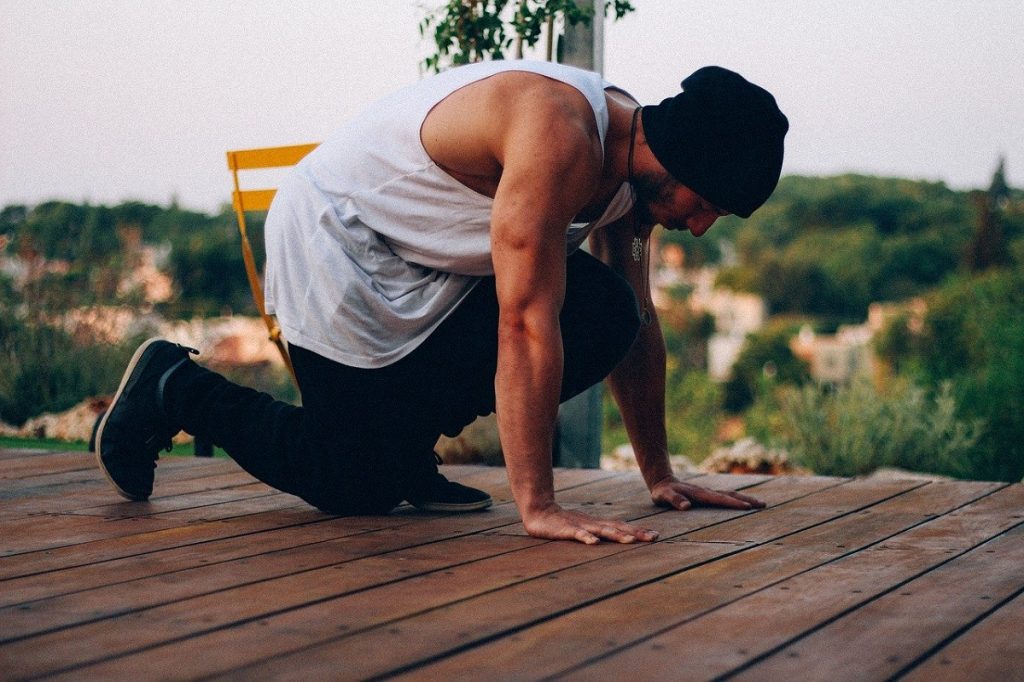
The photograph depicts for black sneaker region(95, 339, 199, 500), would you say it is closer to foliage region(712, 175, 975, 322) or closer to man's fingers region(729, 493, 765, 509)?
man's fingers region(729, 493, 765, 509)

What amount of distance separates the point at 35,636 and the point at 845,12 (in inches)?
910

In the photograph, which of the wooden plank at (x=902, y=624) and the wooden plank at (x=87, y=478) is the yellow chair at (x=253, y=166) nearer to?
the wooden plank at (x=87, y=478)

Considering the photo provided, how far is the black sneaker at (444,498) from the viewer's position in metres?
2.27

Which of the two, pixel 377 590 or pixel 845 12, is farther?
pixel 845 12

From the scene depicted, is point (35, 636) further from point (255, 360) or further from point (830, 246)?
point (830, 246)

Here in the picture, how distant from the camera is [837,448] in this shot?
5125 millimetres

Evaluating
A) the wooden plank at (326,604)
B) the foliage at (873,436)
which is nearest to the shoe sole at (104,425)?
the wooden plank at (326,604)

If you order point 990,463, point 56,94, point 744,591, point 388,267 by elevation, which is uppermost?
point 56,94

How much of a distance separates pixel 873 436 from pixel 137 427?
3.76m

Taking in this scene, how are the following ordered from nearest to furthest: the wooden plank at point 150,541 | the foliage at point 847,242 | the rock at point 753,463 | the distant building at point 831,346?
the wooden plank at point 150,541, the rock at point 753,463, the distant building at point 831,346, the foliage at point 847,242

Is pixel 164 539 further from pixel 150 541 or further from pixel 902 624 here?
pixel 902 624

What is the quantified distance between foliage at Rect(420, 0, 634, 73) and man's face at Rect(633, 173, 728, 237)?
162 centimetres

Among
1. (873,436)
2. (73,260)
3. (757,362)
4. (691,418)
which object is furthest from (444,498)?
(757,362)

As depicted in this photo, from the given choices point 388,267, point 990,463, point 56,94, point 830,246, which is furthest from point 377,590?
point 830,246
